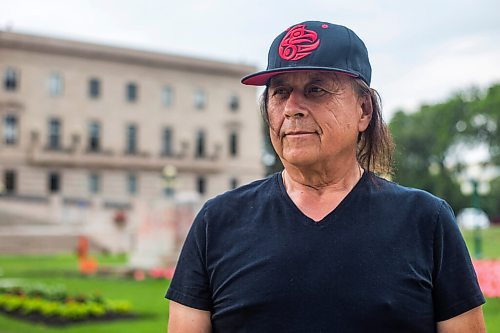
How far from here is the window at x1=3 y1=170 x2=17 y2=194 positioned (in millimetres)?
49719

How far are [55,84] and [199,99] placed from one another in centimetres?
1131

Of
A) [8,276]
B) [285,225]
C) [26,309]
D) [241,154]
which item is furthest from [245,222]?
[241,154]

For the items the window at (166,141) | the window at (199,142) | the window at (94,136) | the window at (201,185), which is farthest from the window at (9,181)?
the window at (199,142)

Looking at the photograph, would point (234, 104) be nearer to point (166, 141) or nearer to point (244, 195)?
point (166, 141)

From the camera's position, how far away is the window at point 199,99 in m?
57.6

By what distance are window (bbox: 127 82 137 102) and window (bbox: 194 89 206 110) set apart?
4.82 m

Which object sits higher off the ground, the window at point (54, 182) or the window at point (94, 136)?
the window at point (94, 136)

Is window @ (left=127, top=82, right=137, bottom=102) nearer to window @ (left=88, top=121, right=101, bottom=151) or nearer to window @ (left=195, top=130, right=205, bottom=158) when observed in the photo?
window @ (left=88, top=121, right=101, bottom=151)

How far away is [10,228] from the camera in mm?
39875

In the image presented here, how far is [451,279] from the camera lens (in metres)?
2.37

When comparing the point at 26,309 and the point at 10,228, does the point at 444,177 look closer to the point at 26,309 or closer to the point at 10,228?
the point at 10,228

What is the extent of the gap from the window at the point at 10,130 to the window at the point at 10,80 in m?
1.89

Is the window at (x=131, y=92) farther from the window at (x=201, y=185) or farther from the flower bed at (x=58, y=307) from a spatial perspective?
the flower bed at (x=58, y=307)

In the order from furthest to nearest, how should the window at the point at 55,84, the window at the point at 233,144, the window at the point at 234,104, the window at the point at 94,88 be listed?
the window at the point at 233,144 < the window at the point at 234,104 < the window at the point at 94,88 < the window at the point at 55,84
